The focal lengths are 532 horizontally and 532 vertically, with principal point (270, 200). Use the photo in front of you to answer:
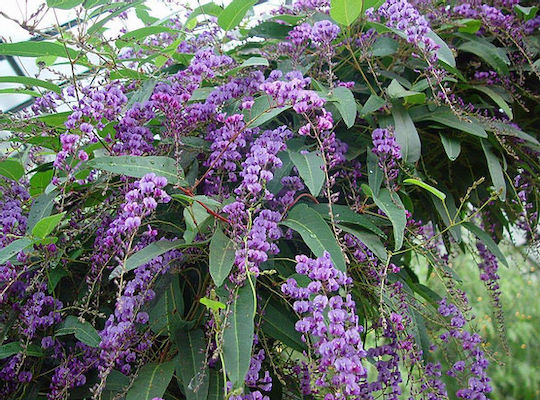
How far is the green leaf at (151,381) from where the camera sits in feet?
1.98

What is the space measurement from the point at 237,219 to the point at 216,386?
7.8 inches

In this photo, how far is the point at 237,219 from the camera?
2.06ft

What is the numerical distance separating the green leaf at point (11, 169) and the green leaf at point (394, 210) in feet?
1.78

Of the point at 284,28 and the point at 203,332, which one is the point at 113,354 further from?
the point at 284,28

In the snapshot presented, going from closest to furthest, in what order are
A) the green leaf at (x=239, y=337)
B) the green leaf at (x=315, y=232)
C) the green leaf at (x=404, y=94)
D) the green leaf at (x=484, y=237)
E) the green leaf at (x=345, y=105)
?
the green leaf at (x=239, y=337) < the green leaf at (x=315, y=232) < the green leaf at (x=345, y=105) < the green leaf at (x=404, y=94) < the green leaf at (x=484, y=237)

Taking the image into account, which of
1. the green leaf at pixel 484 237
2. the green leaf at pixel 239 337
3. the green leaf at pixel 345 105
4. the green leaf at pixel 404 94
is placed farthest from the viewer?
the green leaf at pixel 484 237

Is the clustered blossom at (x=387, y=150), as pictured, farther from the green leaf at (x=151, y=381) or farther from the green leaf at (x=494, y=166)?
the green leaf at (x=151, y=381)

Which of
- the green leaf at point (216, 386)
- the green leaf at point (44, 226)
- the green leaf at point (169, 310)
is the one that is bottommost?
the green leaf at point (216, 386)

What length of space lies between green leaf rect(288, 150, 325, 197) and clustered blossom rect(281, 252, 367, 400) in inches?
4.3

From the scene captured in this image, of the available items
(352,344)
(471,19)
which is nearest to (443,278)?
(352,344)

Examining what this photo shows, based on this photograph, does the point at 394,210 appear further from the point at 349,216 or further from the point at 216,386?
the point at 216,386

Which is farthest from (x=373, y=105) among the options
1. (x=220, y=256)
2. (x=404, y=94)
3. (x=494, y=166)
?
(x=220, y=256)

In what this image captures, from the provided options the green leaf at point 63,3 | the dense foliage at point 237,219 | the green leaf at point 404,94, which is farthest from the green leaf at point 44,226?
the green leaf at point 404,94

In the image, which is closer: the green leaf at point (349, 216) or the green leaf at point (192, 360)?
the green leaf at point (192, 360)
